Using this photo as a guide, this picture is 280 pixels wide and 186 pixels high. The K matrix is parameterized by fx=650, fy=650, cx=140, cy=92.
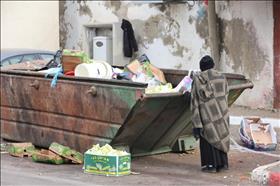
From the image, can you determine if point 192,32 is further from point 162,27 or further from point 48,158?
point 48,158

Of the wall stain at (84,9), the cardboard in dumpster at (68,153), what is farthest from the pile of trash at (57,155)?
the wall stain at (84,9)

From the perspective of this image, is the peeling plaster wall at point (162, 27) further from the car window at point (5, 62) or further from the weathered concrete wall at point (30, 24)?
the car window at point (5, 62)

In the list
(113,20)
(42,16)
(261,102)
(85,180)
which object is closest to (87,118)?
(85,180)

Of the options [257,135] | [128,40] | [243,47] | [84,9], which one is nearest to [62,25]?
[84,9]

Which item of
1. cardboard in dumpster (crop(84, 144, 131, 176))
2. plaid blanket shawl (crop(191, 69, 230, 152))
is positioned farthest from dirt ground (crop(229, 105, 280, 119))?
cardboard in dumpster (crop(84, 144, 131, 176))

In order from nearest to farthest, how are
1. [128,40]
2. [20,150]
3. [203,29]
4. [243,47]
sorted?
[20,150] < [243,47] < [203,29] < [128,40]

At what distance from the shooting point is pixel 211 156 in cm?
841

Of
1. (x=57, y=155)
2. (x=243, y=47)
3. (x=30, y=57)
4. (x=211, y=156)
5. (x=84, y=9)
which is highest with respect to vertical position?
(x=84, y=9)

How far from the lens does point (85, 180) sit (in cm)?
809

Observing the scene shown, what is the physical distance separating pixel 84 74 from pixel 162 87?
115 cm

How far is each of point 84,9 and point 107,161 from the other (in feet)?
35.9

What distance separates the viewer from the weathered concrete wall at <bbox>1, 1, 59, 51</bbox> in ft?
64.1

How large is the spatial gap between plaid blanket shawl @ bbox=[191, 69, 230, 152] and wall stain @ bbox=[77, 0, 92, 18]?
10617 millimetres

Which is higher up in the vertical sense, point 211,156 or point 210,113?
point 210,113
